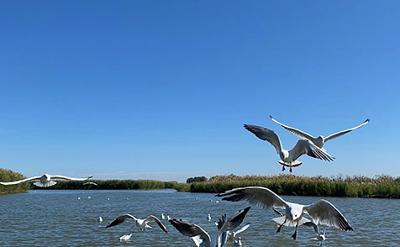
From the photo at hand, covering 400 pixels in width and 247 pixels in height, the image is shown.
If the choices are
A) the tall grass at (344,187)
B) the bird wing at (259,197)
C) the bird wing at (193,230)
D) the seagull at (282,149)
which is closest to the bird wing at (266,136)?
the seagull at (282,149)

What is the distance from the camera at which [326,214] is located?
10820mm

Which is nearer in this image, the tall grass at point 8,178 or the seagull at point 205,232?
the seagull at point 205,232

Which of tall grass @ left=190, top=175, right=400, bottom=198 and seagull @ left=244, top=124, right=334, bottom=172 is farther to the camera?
tall grass @ left=190, top=175, right=400, bottom=198

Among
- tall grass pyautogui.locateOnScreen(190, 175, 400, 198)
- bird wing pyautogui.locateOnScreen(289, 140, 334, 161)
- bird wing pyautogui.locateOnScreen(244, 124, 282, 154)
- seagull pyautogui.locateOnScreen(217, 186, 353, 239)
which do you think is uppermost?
tall grass pyautogui.locateOnScreen(190, 175, 400, 198)

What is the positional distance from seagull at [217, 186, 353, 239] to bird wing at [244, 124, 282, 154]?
3.09ft

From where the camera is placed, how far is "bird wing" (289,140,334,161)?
383 inches

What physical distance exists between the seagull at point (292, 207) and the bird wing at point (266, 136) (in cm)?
94

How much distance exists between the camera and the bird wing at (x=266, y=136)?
1081 cm

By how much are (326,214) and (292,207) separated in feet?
2.26

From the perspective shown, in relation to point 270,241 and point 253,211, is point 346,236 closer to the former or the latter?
point 270,241

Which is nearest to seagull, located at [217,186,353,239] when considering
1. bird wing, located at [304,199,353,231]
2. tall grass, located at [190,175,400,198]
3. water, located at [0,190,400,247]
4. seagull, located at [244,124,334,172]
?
bird wing, located at [304,199,353,231]

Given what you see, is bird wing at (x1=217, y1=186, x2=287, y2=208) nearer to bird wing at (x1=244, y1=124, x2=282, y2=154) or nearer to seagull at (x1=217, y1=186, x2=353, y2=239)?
seagull at (x1=217, y1=186, x2=353, y2=239)

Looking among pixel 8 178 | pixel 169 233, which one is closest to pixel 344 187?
pixel 169 233

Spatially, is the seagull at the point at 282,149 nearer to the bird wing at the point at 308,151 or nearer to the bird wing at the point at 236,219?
the bird wing at the point at 308,151
